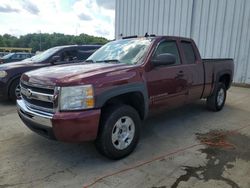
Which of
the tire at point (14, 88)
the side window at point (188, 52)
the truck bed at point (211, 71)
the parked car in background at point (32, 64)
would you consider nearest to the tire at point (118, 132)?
the side window at point (188, 52)

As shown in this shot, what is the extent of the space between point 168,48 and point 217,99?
2.41 metres

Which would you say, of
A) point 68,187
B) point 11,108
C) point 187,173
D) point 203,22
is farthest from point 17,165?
point 203,22

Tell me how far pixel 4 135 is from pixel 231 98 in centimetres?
683

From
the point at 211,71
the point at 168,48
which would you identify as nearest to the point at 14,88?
the point at 168,48

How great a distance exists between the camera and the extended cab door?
13.8 feet

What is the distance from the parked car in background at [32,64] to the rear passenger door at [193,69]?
3.91 m

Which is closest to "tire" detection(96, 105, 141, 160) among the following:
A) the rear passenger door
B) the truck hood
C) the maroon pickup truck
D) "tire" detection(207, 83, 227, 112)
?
the maroon pickup truck

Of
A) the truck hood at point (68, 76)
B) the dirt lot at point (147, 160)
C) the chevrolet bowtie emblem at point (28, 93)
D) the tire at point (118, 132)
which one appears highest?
the truck hood at point (68, 76)

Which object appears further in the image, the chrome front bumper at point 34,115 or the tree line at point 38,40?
the tree line at point 38,40

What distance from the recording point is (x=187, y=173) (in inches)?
131

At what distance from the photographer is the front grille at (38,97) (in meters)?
3.31

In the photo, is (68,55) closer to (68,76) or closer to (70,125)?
(68,76)

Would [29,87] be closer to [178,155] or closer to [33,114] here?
[33,114]

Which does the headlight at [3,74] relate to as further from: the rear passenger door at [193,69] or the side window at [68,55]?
the rear passenger door at [193,69]
